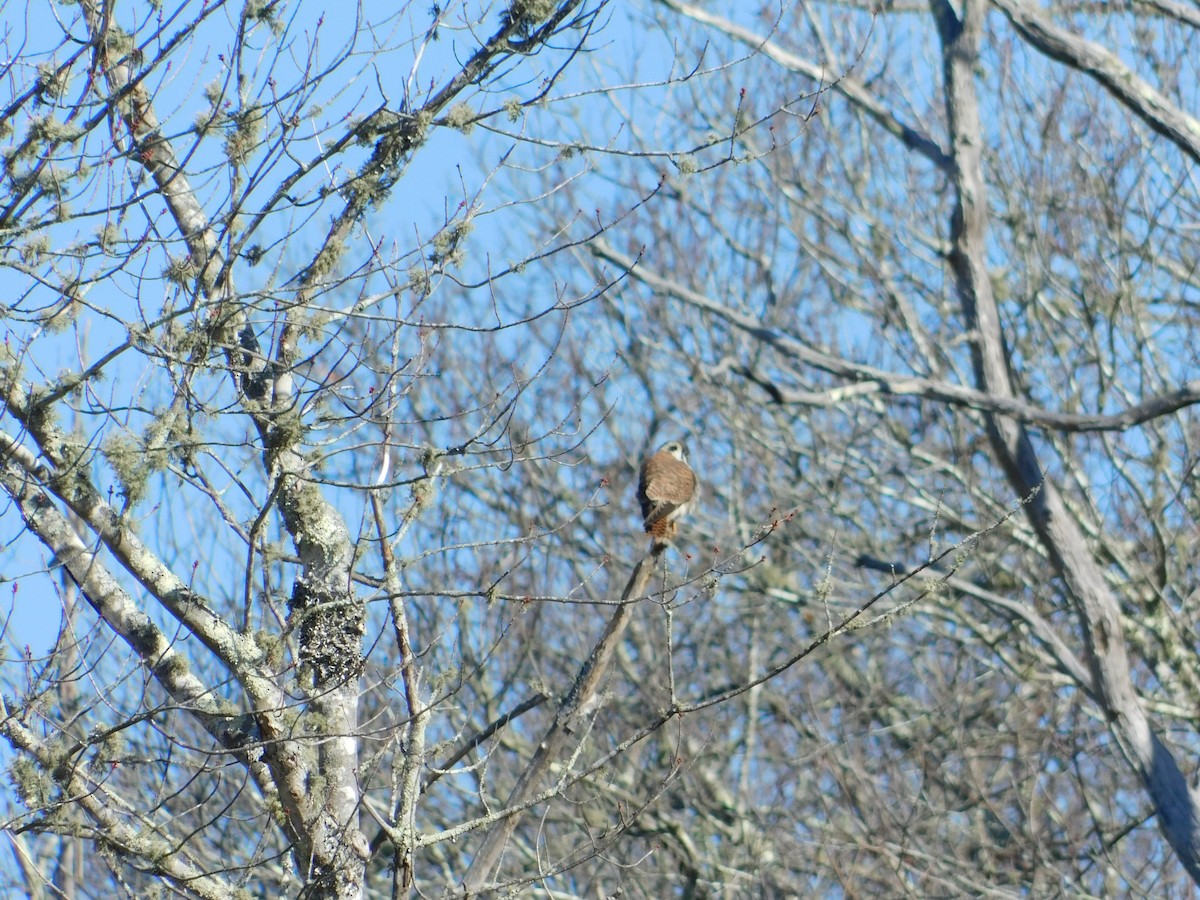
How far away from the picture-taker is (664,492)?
678 cm

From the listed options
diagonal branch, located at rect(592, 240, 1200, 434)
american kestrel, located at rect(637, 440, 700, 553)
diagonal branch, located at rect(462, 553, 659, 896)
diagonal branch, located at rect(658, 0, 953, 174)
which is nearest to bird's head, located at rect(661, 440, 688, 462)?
american kestrel, located at rect(637, 440, 700, 553)

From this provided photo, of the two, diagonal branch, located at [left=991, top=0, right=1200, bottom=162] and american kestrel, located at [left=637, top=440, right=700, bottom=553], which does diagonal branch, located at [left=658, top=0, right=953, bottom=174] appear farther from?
american kestrel, located at [left=637, top=440, right=700, bottom=553]

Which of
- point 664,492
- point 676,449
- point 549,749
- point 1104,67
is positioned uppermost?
point 1104,67

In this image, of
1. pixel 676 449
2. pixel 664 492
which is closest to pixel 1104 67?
pixel 664 492

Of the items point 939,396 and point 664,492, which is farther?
point 939,396

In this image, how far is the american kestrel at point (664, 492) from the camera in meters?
6.29

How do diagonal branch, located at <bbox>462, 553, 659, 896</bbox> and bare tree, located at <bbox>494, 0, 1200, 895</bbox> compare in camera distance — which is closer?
diagonal branch, located at <bbox>462, 553, 659, 896</bbox>

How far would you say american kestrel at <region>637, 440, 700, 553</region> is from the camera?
6.29 m

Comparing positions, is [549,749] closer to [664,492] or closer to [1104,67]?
[664,492]

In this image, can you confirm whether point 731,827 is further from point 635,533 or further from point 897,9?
point 897,9

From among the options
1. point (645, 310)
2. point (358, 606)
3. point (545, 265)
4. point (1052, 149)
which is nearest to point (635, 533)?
point (645, 310)

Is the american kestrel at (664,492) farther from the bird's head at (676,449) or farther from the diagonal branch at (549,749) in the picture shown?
the diagonal branch at (549,749)

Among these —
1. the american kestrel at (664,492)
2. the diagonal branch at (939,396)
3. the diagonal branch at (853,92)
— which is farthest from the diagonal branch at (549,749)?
the diagonal branch at (853,92)

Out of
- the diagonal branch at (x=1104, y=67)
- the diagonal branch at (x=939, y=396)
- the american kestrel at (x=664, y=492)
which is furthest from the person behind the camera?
the diagonal branch at (x=1104, y=67)
